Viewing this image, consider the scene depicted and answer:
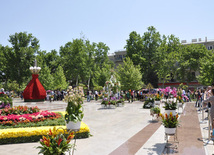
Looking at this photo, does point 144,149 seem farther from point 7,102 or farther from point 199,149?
point 7,102

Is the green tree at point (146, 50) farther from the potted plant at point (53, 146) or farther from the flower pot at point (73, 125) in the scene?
the potted plant at point (53, 146)

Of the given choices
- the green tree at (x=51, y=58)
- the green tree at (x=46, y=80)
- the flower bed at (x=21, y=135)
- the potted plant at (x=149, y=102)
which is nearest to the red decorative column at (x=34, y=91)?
the potted plant at (x=149, y=102)

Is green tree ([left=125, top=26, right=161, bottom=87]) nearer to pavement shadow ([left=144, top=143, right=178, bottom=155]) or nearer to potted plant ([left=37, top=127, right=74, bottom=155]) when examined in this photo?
pavement shadow ([left=144, top=143, right=178, bottom=155])

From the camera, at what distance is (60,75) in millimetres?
53031

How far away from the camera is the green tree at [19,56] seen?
5241 centimetres

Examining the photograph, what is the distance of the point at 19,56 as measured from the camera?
52250mm

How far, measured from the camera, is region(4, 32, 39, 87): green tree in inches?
2063

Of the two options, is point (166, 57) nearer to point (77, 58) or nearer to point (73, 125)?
point (77, 58)


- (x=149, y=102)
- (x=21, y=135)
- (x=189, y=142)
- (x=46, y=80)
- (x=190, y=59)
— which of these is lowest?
(x=189, y=142)

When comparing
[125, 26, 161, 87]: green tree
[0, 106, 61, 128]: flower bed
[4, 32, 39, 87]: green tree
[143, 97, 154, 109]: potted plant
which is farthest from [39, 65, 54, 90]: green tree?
[0, 106, 61, 128]: flower bed

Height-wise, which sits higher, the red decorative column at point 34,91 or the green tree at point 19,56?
the green tree at point 19,56

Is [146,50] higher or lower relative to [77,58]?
higher

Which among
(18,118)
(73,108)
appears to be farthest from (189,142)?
(18,118)

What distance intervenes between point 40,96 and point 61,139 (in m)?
21.7
